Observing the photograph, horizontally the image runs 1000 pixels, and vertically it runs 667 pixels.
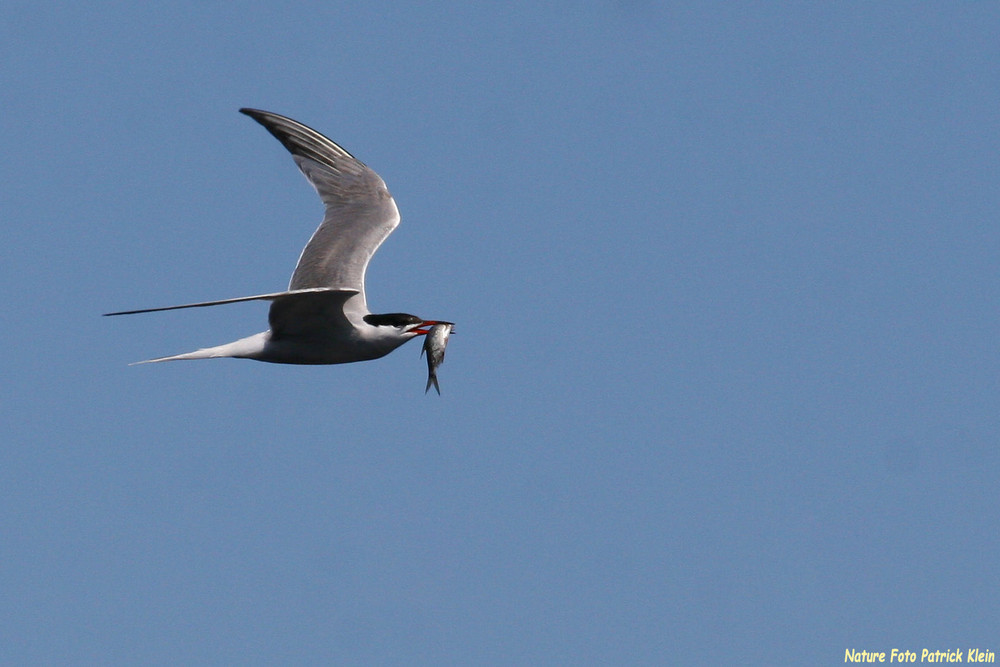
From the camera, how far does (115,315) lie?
37.9ft

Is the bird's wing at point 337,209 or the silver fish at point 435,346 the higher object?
the bird's wing at point 337,209

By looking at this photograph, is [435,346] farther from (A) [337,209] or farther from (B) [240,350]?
(A) [337,209]

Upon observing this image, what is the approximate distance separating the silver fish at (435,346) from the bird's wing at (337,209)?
4.64 ft

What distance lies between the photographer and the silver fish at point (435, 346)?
52.3 feet

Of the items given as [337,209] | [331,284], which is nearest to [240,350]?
[331,284]

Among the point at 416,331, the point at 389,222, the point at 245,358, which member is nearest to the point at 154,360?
the point at 245,358

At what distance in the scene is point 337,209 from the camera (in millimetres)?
20109

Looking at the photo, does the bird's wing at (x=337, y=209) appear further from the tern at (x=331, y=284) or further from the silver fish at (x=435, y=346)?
the silver fish at (x=435, y=346)

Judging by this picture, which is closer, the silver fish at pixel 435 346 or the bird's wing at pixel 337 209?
the silver fish at pixel 435 346

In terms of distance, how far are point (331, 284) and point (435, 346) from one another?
275cm

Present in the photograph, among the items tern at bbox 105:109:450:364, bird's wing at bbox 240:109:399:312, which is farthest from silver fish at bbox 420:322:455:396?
bird's wing at bbox 240:109:399:312

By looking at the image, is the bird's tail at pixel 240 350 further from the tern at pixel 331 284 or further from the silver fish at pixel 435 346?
the silver fish at pixel 435 346

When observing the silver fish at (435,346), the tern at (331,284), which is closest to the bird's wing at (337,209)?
the tern at (331,284)

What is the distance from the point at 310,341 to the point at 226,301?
4264 millimetres
